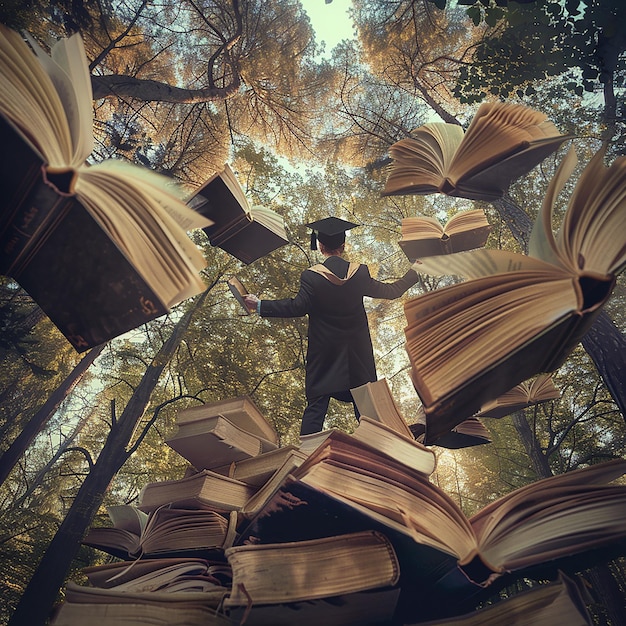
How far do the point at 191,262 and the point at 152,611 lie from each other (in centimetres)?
67

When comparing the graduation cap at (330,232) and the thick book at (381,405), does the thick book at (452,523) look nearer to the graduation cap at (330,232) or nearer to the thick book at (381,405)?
the thick book at (381,405)

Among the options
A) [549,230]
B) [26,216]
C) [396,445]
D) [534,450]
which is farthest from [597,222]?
[534,450]

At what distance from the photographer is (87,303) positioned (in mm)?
842

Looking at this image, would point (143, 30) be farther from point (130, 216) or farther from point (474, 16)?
point (130, 216)

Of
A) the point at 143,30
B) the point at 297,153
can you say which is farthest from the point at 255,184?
the point at 143,30

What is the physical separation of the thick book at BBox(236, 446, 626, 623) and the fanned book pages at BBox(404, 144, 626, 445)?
168 mm

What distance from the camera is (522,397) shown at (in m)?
2.10

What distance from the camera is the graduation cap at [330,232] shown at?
2.35 m

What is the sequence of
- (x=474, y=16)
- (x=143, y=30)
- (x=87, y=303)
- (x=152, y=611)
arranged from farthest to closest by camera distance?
1. (x=143, y=30)
2. (x=474, y=16)
3. (x=87, y=303)
4. (x=152, y=611)

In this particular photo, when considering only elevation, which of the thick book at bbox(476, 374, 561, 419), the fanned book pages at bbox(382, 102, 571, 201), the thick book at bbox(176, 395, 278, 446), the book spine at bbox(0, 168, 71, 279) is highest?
the fanned book pages at bbox(382, 102, 571, 201)

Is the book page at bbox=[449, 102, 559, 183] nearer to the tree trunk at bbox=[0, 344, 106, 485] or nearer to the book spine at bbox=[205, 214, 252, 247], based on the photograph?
the book spine at bbox=[205, 214, 252, 247]

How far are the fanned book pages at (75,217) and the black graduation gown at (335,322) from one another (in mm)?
1295

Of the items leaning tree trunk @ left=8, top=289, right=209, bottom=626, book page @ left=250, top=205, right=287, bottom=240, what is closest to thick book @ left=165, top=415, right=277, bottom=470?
book page @ left=250, top=205, right=287, bottom=240

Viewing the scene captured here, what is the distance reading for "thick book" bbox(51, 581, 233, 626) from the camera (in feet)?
2.30
